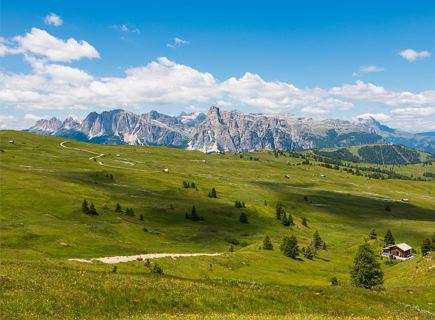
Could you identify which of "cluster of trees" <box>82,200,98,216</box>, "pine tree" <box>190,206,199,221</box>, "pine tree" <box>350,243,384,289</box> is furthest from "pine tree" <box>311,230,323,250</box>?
"cluster of trees" <box>82,200,98,216</box>

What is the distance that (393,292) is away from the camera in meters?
57.4

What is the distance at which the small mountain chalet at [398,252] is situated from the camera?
480 feet

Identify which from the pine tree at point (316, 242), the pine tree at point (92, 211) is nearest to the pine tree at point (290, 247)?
the pine tree at point (316, 242)

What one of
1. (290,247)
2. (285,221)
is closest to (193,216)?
(285,221)

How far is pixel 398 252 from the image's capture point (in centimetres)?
14862

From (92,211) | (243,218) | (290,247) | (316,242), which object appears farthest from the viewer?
(243,218)

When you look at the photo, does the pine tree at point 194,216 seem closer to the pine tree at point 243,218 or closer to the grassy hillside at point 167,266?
the grassy hillside at point 167,266

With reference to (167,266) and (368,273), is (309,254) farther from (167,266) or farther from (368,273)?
(167,266)

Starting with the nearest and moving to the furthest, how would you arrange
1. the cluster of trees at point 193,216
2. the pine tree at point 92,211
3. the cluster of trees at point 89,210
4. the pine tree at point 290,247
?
the pine tree at point 290,247, the cluster of trees at point 89,210, the pine tree at point 92,211, the cluster of trees at point 193,216

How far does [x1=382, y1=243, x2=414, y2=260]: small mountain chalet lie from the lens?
5758 inches

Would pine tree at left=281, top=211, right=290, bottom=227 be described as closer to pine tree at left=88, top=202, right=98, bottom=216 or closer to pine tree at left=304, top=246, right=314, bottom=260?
pine tree at left=304, top=246, right=314, bottom=260

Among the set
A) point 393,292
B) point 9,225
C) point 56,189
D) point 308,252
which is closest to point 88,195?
point 56,189

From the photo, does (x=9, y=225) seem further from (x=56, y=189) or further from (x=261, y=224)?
(x=261, y=224)

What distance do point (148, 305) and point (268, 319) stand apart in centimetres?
996
